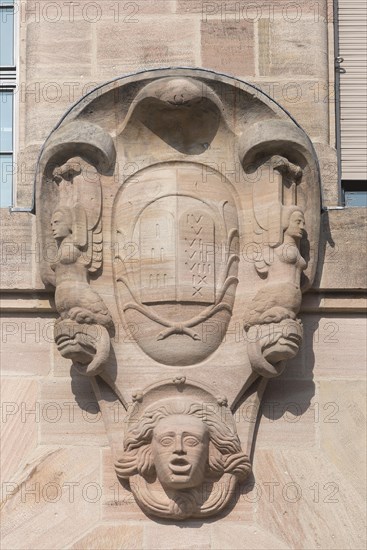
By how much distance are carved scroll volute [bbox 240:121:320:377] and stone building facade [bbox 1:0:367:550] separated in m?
0.18

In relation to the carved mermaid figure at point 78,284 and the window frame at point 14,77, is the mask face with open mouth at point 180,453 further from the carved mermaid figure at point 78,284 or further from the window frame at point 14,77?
the window frame at point 14,77

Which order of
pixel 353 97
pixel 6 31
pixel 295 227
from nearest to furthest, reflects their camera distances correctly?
pixel 295 227 < pixel 353 97 < pixel 6 31

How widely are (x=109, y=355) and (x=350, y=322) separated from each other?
1343mm

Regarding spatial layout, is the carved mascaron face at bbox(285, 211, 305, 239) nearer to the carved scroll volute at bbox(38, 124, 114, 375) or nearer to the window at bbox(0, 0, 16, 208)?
the carved scroll volute at bbox(38, 124, 114, 375)

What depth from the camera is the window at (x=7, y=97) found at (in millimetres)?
11344

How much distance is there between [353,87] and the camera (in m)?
11.5

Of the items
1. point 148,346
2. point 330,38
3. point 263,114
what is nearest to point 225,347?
point 148,346

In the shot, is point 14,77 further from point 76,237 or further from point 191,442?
point 191,442

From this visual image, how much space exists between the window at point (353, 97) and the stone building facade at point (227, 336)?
0.23 meters

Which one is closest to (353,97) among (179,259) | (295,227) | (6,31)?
(295,227)

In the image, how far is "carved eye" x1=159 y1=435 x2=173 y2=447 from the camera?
1011 centimetres

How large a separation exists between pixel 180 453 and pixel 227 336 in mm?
723

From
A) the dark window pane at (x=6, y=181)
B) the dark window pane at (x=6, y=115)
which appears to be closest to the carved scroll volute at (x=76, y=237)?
the dark window pane at (x=6, y=181)

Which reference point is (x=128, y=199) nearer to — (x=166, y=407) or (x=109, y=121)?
(x=109, y=121)
